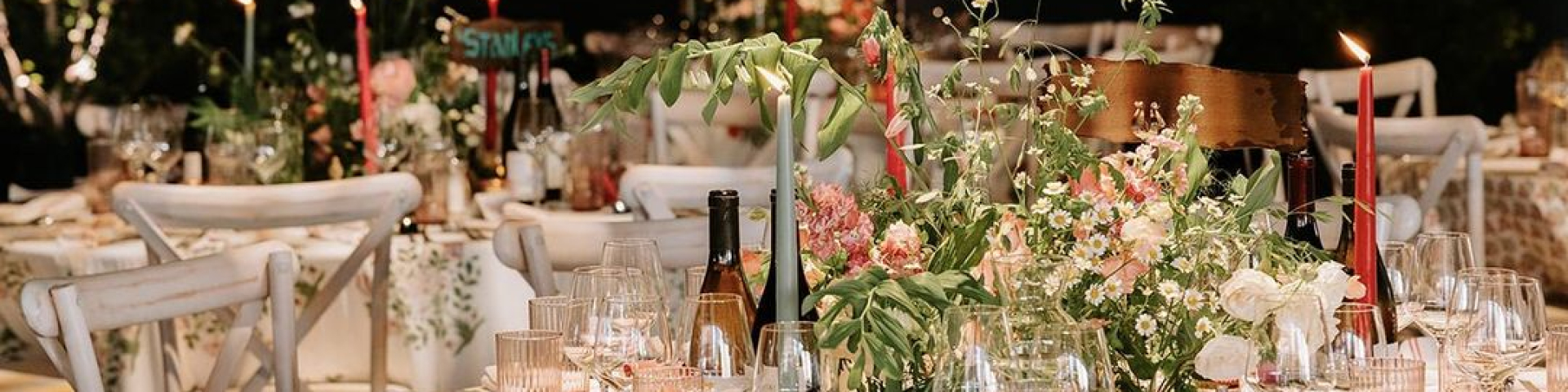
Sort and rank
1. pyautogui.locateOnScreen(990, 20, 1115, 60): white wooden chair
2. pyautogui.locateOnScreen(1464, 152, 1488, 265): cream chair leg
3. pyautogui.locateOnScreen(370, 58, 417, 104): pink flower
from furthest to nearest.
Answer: pyautogui.locateOnScreen(990, 20, 1115, 60): white wooden chair → pyautogui.locateOnScreen(1464, 152, 1488, 265): cream chair leg → pyautogui.locateOnScreen(370, 58, 417, 104): pink flower

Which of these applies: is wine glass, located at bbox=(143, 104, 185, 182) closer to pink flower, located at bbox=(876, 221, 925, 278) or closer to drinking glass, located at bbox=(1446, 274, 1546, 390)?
pink flower, located at bbox=(876, 221, 925, 278)

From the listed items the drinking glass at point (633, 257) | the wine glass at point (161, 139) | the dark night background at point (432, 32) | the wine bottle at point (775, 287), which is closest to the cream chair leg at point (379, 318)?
the wine glass at point (161, 139)

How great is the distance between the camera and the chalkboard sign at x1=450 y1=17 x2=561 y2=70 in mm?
4617

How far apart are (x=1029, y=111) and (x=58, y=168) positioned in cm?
589

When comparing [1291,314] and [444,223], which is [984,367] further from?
[444,223]

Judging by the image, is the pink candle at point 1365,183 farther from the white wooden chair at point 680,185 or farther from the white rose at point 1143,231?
the white wooden chair at point 680,185

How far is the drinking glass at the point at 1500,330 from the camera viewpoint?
6.64 ft

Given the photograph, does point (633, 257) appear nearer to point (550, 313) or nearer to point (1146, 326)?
point (550, 313)

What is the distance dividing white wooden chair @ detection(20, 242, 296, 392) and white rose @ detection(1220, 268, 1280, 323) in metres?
1.27

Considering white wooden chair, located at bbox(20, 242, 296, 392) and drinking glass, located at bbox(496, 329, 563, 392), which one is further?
white wooden chair, located at bbox(20, 242, 296, 392)

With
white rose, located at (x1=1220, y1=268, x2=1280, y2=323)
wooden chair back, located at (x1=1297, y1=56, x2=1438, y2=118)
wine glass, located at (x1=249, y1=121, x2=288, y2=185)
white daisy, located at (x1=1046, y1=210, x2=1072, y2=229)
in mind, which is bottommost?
white rose, located at (x1=1220, y1=268, x2=1280, y2=323)

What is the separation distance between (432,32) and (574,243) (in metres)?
4.58

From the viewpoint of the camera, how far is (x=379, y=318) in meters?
3.77

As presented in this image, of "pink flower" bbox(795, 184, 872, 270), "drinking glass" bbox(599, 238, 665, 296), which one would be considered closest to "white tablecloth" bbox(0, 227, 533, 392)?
"drinking glass" bbox(599, 238, 665, 296)
